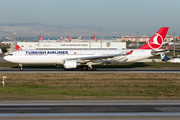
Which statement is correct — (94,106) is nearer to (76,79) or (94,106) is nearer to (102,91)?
(102,91)

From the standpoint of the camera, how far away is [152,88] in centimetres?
2511

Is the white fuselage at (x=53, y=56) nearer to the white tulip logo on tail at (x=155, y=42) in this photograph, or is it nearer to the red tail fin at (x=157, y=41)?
the red tail fin at (x=157, y=41)

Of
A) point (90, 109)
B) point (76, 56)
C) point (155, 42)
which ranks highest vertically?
point (155, 42)

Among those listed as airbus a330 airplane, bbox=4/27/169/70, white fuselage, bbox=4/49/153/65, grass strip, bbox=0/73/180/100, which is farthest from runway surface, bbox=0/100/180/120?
white fuselage, bbox=4/49/153/65

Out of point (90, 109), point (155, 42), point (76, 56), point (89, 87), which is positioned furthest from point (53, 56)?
point (90, 109)

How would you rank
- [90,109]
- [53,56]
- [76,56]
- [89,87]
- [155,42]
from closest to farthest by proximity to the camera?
[90,109], [89,87], [53,56], [76,56], [155,42]

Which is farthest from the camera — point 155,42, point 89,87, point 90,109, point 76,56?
point 155,42

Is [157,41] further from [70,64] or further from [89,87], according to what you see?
[89,87]

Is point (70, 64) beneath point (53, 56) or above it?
beneath

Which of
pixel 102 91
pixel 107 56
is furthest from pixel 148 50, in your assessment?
pixel 102 91

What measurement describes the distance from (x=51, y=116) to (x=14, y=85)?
14.4 metres

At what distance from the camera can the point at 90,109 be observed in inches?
600

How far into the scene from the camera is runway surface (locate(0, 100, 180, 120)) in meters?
13.6

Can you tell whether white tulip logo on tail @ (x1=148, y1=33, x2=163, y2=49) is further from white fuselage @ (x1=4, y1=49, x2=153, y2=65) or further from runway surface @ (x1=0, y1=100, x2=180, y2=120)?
runway surface @ (x1=0, y1=100, x2=180, y2=120)
